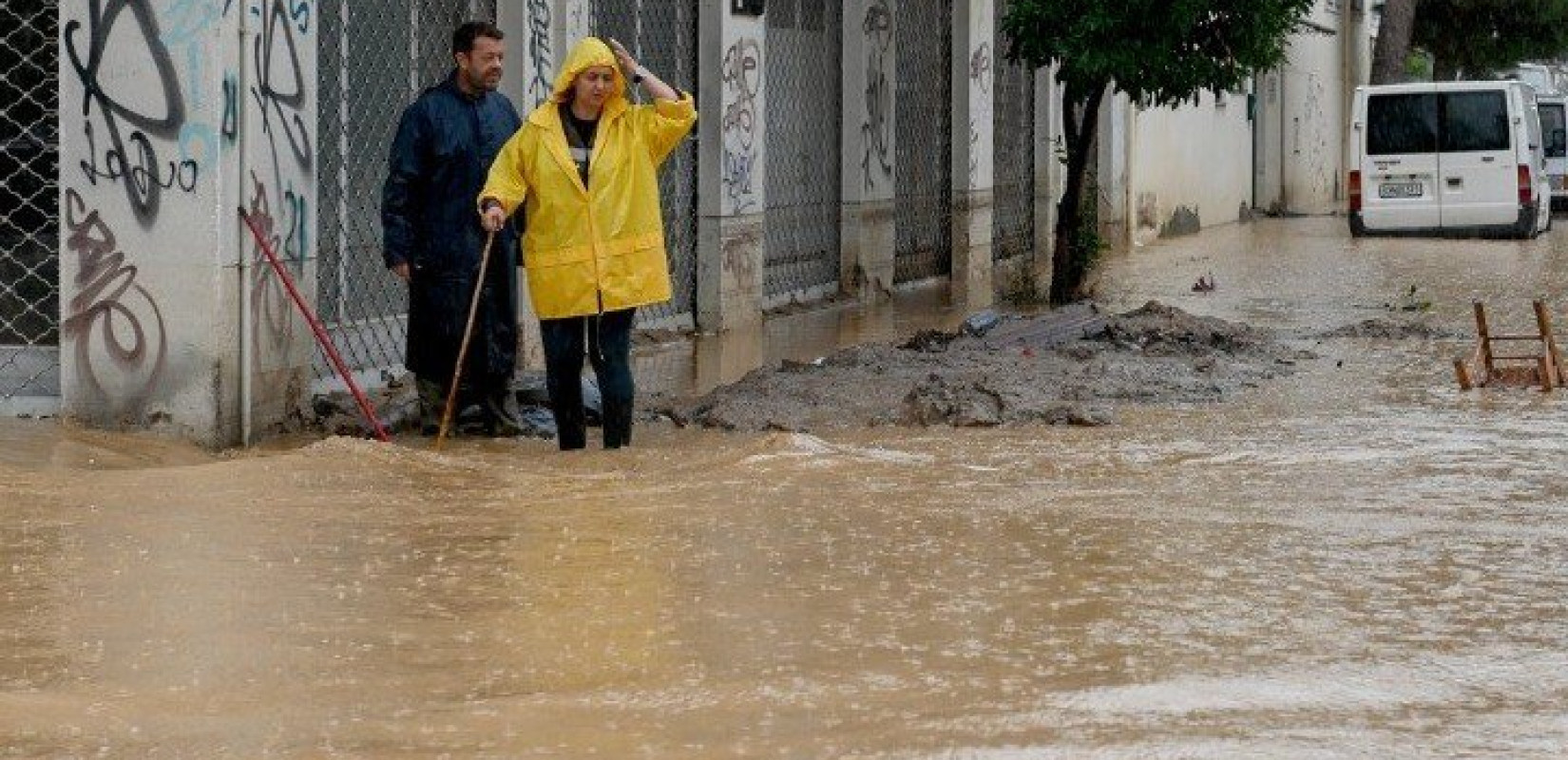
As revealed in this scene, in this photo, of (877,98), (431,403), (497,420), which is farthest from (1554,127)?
(431,403)

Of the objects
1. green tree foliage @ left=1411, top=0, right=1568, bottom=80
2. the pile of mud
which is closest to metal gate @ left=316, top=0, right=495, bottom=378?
the pile of mud

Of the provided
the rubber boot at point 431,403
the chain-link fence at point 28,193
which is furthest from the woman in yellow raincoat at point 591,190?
the chain-link fence at point 28,193

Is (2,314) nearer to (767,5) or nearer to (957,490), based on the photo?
(957,490)

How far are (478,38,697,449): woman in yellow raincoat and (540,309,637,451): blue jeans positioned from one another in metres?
0.03

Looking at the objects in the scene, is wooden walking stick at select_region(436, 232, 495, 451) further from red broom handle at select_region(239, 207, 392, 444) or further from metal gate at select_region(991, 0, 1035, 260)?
metal gate at select_region(991, 0, 1035, 260)

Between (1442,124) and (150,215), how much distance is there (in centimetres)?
2213

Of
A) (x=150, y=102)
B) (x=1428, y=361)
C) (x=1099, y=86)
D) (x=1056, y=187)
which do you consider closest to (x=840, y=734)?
(x=150, y=102)

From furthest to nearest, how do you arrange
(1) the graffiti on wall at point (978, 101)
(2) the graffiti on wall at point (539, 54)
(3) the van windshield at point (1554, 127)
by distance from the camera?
(3) the van windshield at point (1554, 127), (1) the graffiti on wall at point (978, 101), (2) the graffiti on wall at point (539, 54)

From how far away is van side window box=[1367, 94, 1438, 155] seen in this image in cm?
3094

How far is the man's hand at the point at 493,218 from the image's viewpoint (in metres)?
10.3

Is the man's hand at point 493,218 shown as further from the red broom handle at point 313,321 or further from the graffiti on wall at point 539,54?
the graffiti on wall at point 539,54

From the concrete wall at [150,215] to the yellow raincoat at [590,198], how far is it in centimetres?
113

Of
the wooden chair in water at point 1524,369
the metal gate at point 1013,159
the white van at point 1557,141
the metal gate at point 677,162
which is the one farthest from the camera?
the white van at point 1557,141

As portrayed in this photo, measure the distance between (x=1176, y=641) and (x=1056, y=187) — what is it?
869 inches
